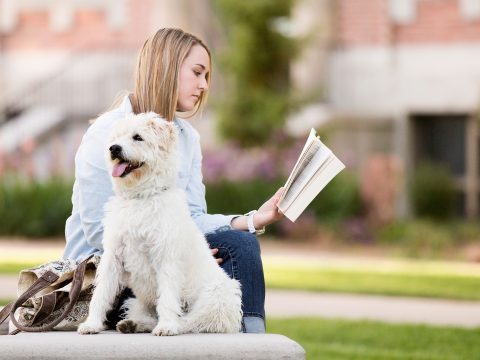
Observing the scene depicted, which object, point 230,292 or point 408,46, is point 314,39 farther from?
point 230,292

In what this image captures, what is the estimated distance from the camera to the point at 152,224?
4551mm

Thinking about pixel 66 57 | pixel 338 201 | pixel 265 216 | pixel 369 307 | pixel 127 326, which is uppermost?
pixel 66 57

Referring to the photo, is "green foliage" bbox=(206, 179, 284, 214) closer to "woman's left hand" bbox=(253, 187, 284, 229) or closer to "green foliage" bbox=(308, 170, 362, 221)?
"green foliage" bbox=(308, 170, 362, 221)

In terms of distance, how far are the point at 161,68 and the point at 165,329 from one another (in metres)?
1.23

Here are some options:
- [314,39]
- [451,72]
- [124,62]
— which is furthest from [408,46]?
[124,62]

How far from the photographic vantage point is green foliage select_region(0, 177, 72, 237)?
17.1 metres

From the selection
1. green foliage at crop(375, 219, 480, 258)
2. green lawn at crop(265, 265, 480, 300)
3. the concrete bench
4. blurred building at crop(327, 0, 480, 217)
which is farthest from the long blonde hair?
blurred building at crop(327, 0, 480, 217)

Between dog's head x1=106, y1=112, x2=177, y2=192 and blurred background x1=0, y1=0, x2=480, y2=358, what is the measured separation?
11.4 metres

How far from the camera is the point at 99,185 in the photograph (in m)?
4.93

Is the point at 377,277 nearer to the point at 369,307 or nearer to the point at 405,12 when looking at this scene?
the point at 369,307

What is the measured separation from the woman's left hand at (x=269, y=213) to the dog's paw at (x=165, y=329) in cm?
85

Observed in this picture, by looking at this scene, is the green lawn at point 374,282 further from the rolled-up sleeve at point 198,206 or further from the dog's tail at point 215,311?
the dog's tail at point 215,311

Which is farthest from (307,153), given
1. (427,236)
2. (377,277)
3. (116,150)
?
(427,236)

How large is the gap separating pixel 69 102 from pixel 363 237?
7.41 m
